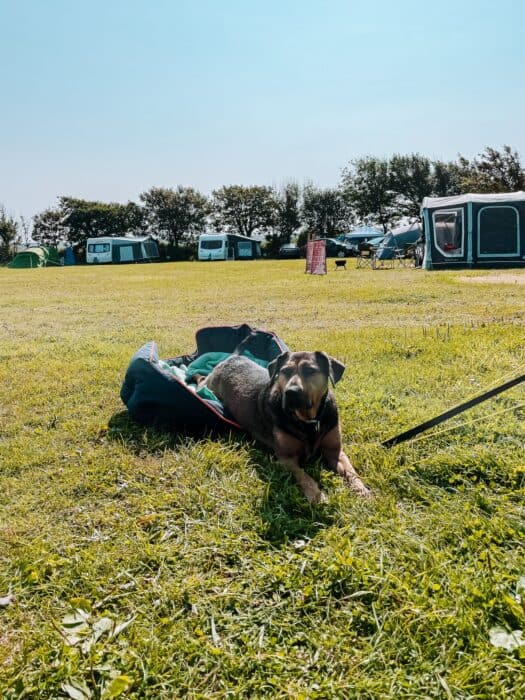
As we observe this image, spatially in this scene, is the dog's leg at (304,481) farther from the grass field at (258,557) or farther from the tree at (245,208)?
the tree at (245,208)

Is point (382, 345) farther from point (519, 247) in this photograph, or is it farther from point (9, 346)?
point (519, 247)

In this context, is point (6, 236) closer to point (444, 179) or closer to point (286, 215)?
point (286, 215)

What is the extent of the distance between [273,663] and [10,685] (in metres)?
0.88

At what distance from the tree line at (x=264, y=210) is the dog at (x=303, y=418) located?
A: 154ft

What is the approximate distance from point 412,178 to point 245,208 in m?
17.9

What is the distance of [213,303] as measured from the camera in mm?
11070

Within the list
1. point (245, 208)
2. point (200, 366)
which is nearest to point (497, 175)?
point (245, 208)

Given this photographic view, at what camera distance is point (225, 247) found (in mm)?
43312

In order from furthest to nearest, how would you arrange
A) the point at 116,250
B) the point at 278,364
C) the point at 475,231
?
the point at 116,250, the point at 475,231, the point at 278,364

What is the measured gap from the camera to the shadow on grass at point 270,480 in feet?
7.75

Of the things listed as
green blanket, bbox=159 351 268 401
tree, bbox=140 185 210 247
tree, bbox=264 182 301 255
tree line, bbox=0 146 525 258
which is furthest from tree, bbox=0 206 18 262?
green blanket, bbox=159 351 268 401

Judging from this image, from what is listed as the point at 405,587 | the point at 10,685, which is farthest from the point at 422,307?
the point at 10,685

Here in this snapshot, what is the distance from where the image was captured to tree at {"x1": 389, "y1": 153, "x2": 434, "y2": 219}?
4838 centimetres

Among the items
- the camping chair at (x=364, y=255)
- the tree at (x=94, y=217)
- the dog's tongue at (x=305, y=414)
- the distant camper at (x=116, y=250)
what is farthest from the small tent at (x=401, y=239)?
the tree at (x=94, y=217)
